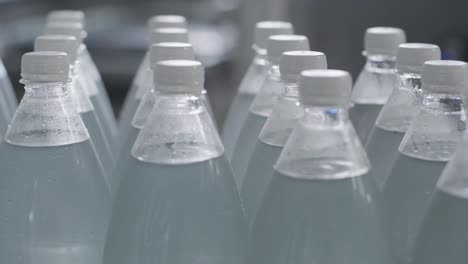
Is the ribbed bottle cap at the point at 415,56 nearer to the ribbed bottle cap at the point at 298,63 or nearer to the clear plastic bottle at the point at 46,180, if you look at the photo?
the ribbed bottle cap at the point at 298,63

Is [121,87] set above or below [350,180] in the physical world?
below

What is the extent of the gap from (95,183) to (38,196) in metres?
0.08

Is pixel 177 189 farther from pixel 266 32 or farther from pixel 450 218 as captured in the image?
pixel 266 32

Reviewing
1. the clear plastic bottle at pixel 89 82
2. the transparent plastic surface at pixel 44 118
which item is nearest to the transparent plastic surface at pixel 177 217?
the transparent plastic surface at pixel 44 118

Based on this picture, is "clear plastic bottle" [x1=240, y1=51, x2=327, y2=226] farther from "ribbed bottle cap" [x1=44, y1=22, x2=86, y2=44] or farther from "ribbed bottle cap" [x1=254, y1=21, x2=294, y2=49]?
"ribbed bottle cap" [x1=44, y1=22, x2=86, y2=44]

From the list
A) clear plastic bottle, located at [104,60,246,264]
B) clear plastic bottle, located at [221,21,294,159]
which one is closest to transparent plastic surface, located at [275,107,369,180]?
clear plastic bottle, located at [104,60,246,264]

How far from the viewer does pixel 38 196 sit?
803mm

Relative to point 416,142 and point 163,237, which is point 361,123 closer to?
point 416,142

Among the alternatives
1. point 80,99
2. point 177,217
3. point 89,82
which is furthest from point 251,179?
point 89,82

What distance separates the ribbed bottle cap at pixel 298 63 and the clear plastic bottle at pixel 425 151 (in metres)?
0.12

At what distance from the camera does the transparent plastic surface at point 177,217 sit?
0.72 m

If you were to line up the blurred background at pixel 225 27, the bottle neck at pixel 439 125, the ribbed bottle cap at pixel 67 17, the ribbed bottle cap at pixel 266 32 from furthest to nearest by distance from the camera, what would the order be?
the blurred background at pixel 225 27
the ribbed bottle cap at pixel 67 17
the ribbed bottle cap at pixel 266 32
the bottle neck at pixel 439 125

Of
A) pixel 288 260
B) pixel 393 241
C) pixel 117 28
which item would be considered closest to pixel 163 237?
pixel 288 260

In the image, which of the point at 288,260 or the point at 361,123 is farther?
the point at 361,123
